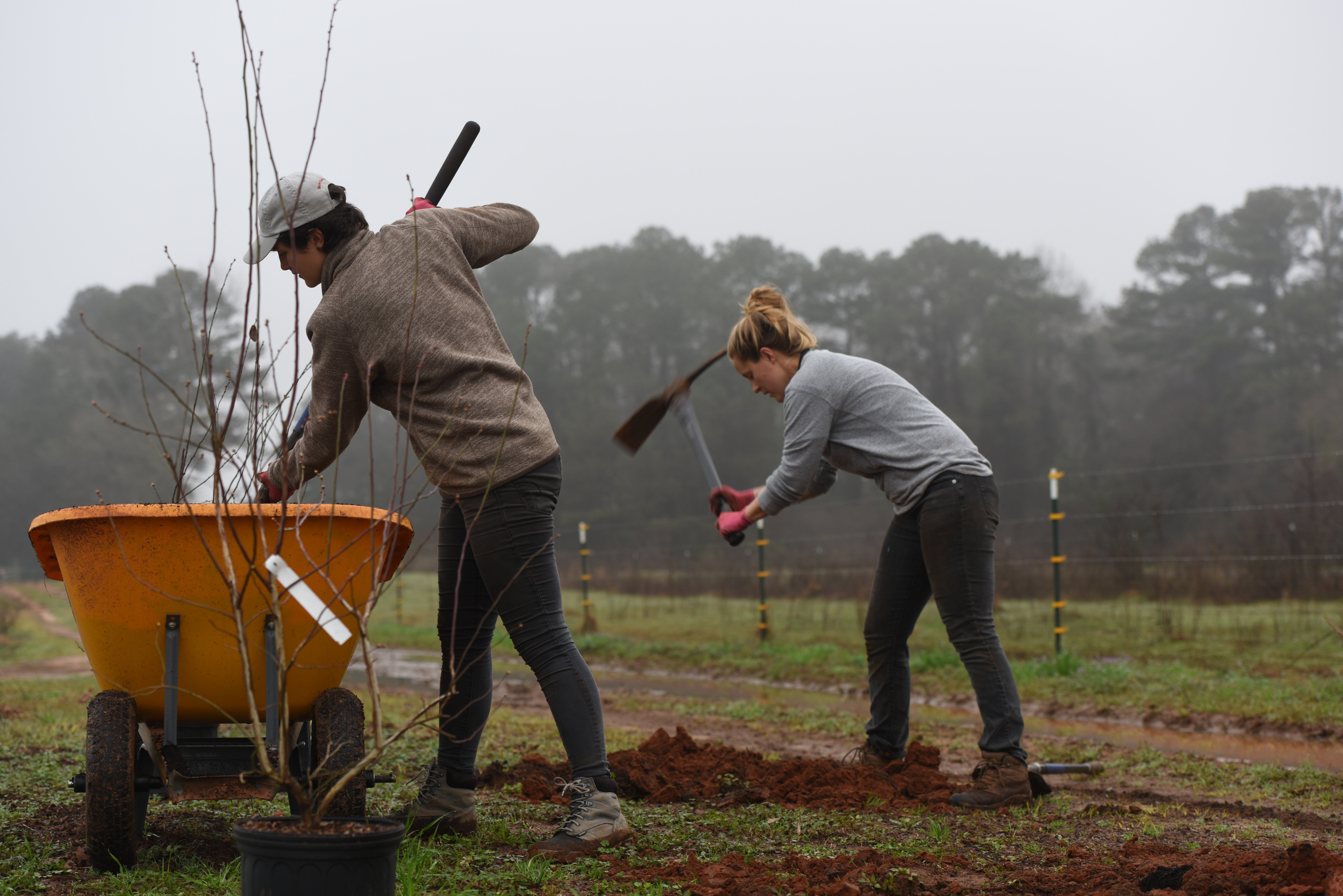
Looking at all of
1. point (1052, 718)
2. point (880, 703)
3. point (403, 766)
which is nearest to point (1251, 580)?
point (1052, 718)

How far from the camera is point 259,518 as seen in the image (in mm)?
1928

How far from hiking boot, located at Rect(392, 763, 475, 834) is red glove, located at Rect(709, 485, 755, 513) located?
1.67 m

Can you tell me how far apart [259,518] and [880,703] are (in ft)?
9.07

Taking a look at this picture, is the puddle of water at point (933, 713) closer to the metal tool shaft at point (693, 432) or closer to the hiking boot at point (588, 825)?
the hiking boot at point (588, 825)

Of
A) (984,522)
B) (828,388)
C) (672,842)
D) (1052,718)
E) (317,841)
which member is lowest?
(1052,718)

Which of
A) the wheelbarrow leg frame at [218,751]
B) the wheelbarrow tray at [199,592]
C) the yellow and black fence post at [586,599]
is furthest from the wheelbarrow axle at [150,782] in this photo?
the yellow and black fence post at [586,599]

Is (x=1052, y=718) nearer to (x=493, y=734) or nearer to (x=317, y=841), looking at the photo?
(x=493, y=734)

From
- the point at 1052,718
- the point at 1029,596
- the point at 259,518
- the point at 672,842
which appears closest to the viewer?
the point at 259,518

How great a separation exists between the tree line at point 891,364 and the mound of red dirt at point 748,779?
16.0 metres

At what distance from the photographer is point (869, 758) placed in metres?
3.93

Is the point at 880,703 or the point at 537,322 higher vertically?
the point at 537,322

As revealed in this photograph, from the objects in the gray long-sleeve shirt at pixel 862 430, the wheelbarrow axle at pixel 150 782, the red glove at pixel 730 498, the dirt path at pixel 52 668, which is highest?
the gray long-sleeve shirt at pixel 862 430

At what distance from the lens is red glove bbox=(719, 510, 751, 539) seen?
3877mm

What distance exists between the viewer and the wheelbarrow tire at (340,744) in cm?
237
